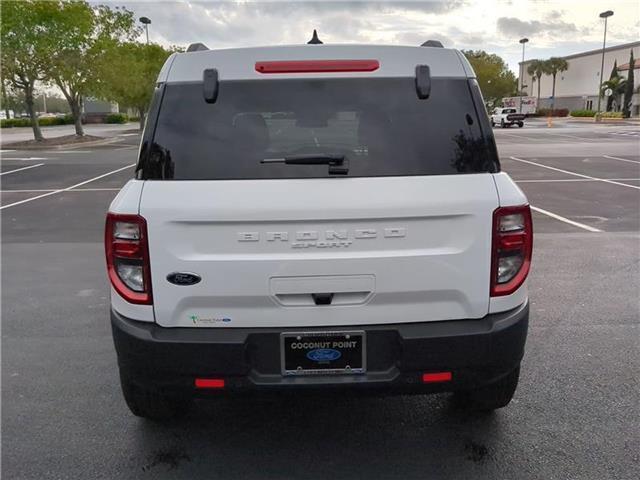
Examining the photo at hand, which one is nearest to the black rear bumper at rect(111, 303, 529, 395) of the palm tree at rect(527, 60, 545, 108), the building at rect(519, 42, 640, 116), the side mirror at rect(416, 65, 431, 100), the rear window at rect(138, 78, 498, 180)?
the rear window at rect(138, 78, 498, 180)

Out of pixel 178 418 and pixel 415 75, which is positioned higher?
pixel 415 75

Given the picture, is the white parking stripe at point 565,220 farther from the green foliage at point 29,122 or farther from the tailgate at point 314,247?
the green foliage at point 29,122

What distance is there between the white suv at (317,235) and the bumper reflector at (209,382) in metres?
0.01

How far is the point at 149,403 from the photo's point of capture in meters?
3.18

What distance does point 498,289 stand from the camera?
269cm

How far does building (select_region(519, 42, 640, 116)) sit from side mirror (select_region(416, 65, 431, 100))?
8034 cm

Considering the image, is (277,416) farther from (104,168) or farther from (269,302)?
(104,168)

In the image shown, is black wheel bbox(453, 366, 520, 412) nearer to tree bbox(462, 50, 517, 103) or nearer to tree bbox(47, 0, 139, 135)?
tree bbox(47, 0, 139, 135)

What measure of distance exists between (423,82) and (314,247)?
0.92 m

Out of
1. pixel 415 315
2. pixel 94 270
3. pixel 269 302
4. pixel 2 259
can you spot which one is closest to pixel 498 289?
pixel 415 315

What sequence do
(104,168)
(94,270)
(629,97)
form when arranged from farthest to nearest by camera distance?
1. (629,97)
2. (104,168)
3. (94,270)

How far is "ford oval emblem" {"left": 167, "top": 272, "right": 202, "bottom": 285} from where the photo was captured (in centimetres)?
257

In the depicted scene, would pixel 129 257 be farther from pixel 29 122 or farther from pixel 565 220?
pixel 29 122

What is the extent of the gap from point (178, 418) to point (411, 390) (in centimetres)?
147
